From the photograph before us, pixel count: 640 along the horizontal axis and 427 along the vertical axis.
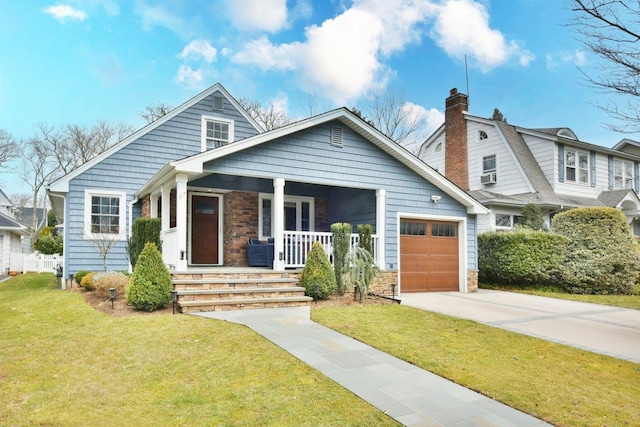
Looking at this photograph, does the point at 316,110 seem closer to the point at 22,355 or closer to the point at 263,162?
the point at 263,162

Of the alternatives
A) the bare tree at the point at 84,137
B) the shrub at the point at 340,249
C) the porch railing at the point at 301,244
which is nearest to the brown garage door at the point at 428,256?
the porch railing at the point at 301,244

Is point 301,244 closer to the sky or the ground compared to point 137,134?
closer to the ground

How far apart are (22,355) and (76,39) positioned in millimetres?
16148

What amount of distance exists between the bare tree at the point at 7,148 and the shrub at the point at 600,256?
37.7m

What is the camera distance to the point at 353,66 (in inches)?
907

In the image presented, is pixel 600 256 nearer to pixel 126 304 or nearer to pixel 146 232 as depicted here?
pixel 146 232

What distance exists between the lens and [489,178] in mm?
18359

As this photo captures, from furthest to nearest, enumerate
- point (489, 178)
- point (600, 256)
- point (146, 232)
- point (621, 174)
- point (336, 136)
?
point (621, 174), point (489, 178), point (600, 256), point (336, 136), point (146, 232)

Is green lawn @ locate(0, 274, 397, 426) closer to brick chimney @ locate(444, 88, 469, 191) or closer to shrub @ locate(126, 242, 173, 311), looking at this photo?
shrub @ locate(126, 242, 173, 311)

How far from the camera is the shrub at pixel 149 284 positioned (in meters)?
7.55

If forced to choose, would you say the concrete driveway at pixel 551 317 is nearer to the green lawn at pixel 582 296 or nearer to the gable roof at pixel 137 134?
the green lawn at pixel 582 296

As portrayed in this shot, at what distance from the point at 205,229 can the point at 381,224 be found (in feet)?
17.7

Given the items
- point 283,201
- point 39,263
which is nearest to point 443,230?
point 283,201

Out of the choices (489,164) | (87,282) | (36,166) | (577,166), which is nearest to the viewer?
(87,282)
